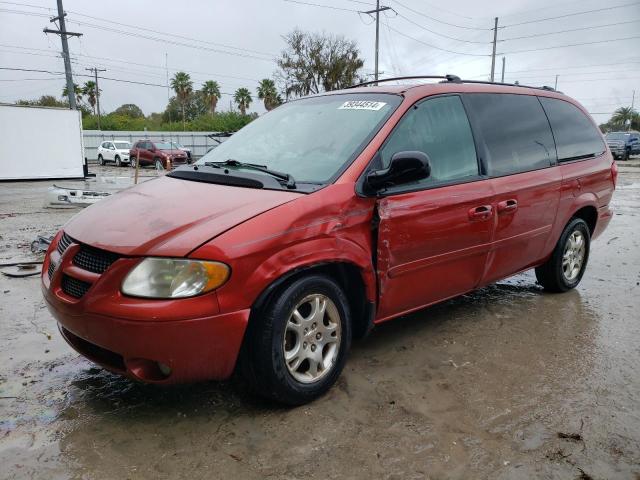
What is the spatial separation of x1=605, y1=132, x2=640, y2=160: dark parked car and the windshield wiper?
31.5 m

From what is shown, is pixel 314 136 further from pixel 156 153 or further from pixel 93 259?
pixel 156 153

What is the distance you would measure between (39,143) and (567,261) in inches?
833

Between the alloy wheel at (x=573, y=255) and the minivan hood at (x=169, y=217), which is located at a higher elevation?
the minivan hood at (x=169, y=217)

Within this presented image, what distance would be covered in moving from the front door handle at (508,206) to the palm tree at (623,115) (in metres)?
86.7

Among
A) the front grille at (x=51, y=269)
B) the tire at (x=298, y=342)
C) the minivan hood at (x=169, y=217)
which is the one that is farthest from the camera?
the front grille at (x=51, y=269)

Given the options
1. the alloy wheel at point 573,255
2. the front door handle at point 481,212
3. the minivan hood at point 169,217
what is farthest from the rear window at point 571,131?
the minivan hood at point 169,217

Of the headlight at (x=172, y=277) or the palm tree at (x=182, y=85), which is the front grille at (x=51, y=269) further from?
the palm tree at (x=182, y=85)

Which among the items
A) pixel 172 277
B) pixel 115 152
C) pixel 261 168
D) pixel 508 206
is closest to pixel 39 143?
pixel 115 152

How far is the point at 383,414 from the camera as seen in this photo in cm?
279

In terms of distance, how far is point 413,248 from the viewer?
10.5 ft

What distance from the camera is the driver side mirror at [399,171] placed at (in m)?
2.92

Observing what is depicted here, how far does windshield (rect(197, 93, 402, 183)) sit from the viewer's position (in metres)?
3.14

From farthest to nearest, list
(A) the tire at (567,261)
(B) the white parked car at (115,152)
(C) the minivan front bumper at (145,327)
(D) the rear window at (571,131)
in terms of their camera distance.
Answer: (B) the white parked car at (115,152) < (A) the tire at (567,261) < (D) the rear window at (571,131) < (C) the minivan front bumper at (145,327)

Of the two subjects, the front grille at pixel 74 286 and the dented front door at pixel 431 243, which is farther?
the dented front door at pixel 431 243
